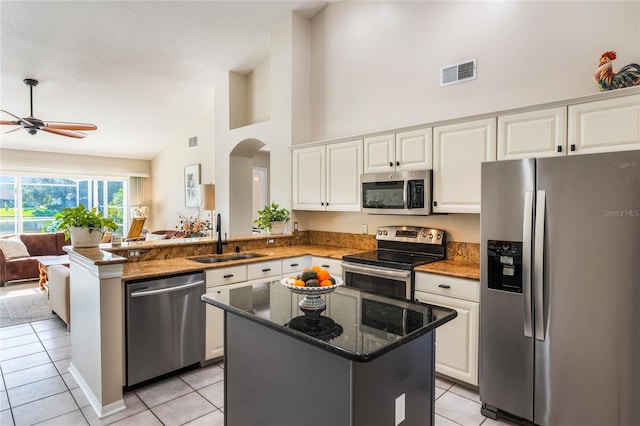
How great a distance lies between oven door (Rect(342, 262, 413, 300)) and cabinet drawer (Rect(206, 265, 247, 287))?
984mm

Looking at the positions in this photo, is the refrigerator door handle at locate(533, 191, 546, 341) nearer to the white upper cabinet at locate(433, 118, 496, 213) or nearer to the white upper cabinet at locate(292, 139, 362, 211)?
the white upper cabinet at locate(433, 118, 496, 213)

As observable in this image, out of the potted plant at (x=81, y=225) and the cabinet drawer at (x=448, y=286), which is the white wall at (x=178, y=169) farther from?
the cabinet drawer at (x=448, y=286)

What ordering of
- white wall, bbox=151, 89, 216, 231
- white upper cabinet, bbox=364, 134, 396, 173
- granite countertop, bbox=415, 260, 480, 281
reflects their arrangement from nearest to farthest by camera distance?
1. granite countertop, bbox=415, 260, 480, 281
2. white upper cabinet, bbox=364, 134, 396, 173
3. white wall, bbox=151, 89, 216, 231

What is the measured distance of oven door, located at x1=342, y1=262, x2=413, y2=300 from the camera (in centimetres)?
308

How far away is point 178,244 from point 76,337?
1.11m

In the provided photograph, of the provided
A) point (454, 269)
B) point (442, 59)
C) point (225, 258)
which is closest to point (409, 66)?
point (442, 59)

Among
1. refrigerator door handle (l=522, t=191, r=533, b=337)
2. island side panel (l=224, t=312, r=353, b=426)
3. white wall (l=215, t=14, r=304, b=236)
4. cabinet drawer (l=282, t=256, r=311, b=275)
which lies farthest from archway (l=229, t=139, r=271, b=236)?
refrigerator door handle (l=522, t=191, r=533, b=337)

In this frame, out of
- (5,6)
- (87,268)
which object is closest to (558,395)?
(87,268)

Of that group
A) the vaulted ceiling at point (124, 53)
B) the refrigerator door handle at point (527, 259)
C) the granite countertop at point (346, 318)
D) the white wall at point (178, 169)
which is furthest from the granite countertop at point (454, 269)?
the white wall at point (178, 169)

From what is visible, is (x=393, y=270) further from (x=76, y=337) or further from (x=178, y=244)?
(x=76, y=337)

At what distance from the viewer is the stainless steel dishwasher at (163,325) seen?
2691 mm

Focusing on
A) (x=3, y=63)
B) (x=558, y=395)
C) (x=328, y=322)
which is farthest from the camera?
(x=3, y=63)

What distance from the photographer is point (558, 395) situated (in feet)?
7.13

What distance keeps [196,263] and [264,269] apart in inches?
26.0
